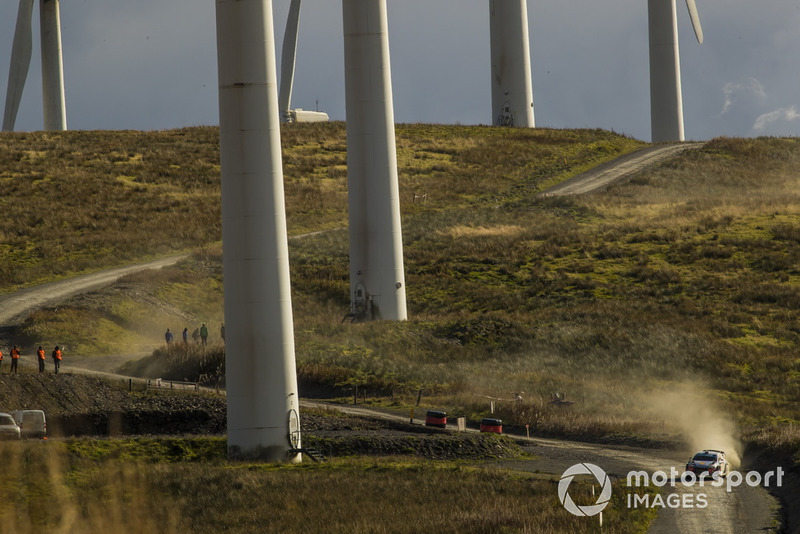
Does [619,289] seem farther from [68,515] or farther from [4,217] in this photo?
[68,515]

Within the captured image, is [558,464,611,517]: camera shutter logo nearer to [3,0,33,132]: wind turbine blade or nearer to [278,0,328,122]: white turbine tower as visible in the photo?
[278,0,328,122]: white turbine tower

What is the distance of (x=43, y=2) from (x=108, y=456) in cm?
9370

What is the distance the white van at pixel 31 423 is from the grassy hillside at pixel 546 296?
16.1 m

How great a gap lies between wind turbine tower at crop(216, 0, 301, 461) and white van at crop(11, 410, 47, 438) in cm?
766

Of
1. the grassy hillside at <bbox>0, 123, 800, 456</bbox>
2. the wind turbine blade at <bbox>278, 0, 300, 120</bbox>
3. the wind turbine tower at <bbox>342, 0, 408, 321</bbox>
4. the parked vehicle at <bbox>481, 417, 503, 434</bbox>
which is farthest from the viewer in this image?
the wind turbine blade at <bbox>278, 0, 300, 120</bbox>

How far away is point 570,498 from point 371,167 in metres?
35.4

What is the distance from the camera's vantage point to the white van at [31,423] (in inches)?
1496

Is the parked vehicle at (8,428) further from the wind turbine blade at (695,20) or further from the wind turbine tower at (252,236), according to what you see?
the wind turbine blade at (695,20)

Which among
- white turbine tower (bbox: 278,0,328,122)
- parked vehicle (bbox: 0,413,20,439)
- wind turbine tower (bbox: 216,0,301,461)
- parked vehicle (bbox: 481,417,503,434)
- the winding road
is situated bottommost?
the winding road

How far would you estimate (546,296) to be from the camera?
236ft

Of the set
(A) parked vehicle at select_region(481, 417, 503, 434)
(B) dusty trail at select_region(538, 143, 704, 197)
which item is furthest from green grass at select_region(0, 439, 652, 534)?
(B) dusty trail at select_region(538, 143, 704, 197)

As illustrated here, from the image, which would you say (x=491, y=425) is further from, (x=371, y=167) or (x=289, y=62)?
(x=289, y=62)

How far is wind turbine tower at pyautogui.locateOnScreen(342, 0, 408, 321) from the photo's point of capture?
5991 centimetres

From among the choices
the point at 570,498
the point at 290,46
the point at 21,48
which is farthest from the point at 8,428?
the point at 21,48
